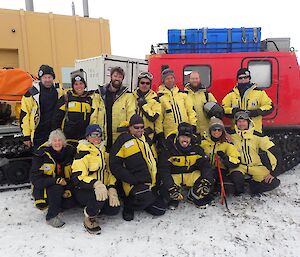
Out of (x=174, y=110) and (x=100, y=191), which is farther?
(x=174, y=110)

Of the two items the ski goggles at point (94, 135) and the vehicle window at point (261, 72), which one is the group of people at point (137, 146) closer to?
the ski goggles at point (94, 135)

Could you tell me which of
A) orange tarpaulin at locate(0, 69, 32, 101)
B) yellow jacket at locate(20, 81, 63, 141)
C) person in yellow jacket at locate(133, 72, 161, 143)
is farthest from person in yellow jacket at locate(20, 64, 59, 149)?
person in yellow jacket at locate(133, 72, 161, 143)

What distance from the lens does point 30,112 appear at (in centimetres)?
469

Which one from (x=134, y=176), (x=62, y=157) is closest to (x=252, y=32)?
(x=134, y=176)

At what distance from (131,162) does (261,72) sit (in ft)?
10.8

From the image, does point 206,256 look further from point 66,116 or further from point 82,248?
point 66,116

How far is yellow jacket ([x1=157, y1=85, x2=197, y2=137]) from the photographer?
16.0 feet

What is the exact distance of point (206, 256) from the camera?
3.36 m

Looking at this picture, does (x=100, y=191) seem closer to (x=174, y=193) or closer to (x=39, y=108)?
(x=174, y=193)

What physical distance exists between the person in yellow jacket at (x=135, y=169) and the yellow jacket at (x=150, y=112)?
32 centimetres

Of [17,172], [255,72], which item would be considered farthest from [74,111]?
[255,72]

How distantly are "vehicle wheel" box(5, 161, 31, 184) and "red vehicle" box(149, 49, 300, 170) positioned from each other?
108 inches

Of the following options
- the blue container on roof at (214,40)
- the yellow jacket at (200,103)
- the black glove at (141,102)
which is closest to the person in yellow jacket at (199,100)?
the yellow jacket at (200,103)

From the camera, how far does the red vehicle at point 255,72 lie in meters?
5.97
